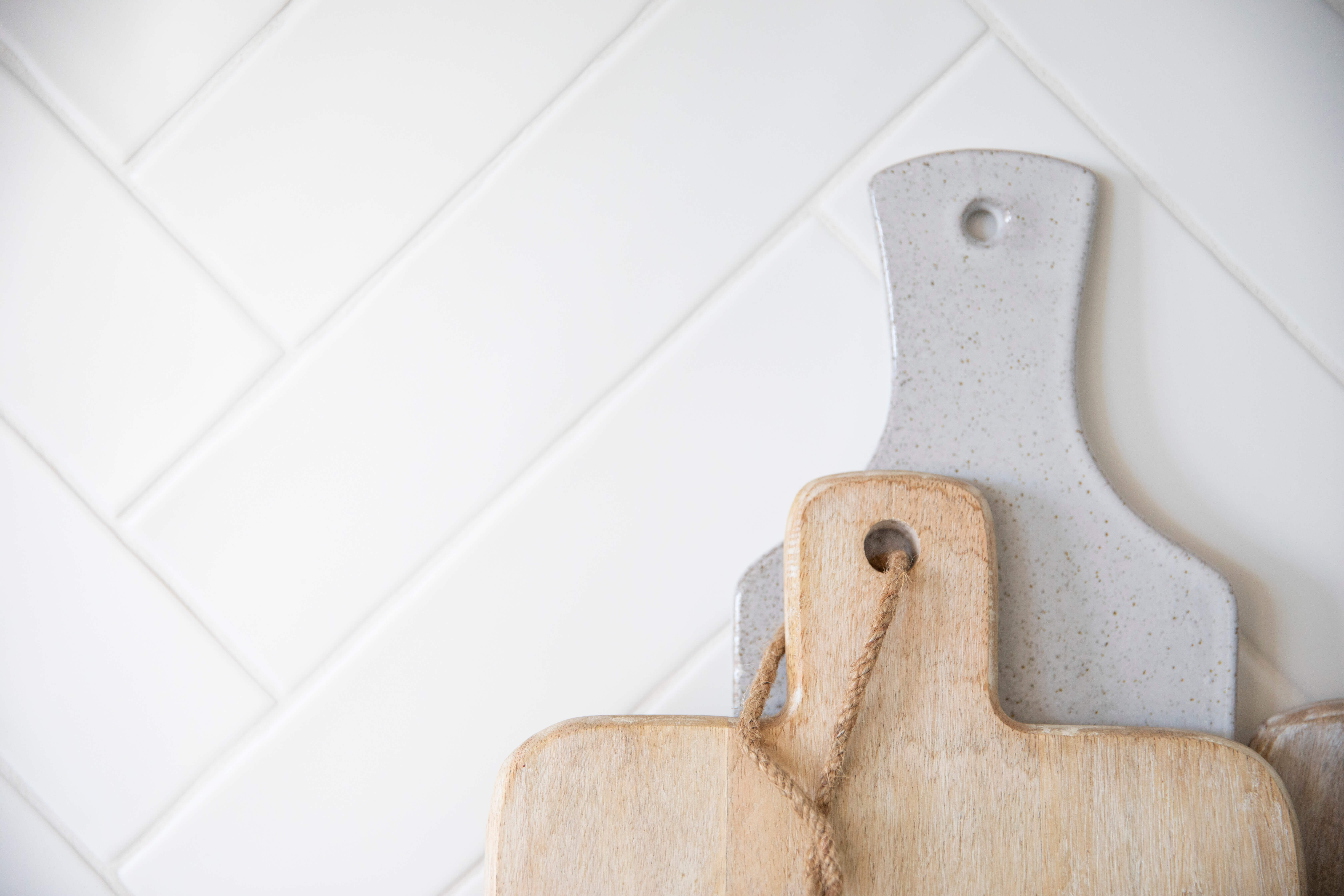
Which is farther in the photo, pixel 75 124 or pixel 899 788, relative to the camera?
pixel 75 124

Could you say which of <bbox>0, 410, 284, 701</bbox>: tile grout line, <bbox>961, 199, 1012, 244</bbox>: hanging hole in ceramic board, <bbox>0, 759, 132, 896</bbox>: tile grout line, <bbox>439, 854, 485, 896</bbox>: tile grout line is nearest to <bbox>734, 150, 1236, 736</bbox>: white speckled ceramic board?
<bbox>961, 199, 1012, 244</bbox>: hanging hole in ceramic board

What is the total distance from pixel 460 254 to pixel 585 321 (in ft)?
0.29

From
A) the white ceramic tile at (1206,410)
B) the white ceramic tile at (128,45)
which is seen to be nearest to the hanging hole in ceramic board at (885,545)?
the white ceramic tile at (1206,410)

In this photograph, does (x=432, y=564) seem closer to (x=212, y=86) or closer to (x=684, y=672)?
(x=684, y=672)

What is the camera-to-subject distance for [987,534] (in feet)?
1.20

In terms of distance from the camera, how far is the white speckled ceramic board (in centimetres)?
38

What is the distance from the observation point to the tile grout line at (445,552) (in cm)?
44

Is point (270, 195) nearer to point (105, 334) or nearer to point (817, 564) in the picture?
point (105, 334)

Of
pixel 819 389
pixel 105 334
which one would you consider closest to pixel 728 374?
pixel 819 389

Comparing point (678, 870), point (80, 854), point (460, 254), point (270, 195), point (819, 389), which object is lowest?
point (678, 870)

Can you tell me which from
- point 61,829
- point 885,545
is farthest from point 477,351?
point 61,829

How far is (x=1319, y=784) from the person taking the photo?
1.24ft

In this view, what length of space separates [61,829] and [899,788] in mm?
500

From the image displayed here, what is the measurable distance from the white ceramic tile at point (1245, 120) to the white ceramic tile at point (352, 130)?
0.29 m
